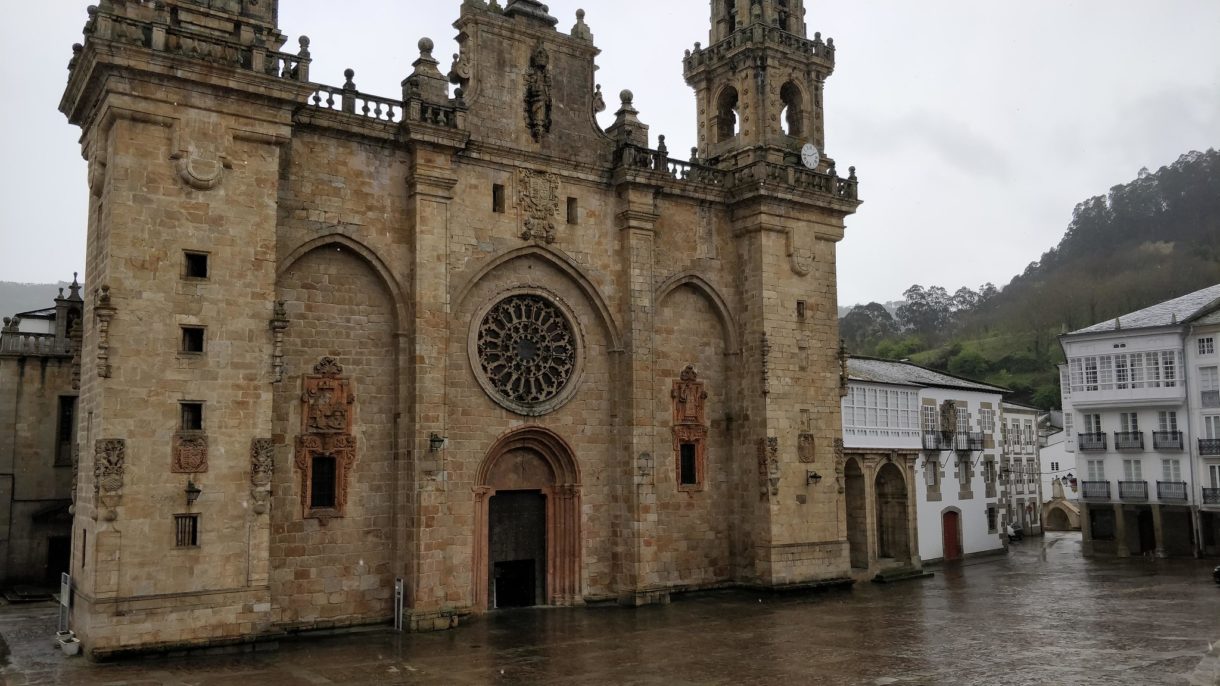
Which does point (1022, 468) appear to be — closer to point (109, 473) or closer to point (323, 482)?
point (323, 482)

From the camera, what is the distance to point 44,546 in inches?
1110

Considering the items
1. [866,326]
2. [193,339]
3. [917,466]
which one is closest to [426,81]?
[193,339]

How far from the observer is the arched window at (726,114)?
3106 centimetres

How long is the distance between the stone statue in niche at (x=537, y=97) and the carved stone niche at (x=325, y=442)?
27.1 ft

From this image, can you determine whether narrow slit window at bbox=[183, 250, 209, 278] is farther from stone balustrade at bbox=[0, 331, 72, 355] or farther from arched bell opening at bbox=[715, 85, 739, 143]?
arched bell opening at bbox=[715, 85, 739, 143]

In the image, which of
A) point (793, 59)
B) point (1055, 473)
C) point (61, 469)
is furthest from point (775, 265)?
point (1055, 473)

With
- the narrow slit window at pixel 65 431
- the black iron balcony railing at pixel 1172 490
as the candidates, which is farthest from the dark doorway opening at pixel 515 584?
the black iron balcony railing at pixel 1172 490

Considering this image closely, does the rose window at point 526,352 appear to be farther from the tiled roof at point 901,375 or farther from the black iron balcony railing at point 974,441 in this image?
the black iron balcony railing at point 974,441

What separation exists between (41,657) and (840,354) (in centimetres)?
2228

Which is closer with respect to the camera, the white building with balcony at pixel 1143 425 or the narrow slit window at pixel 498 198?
the narrow slit window at pixel 498 198

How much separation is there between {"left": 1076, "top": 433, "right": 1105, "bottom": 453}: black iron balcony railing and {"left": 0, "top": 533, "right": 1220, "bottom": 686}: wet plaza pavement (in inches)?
671

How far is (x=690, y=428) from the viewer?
88.4 ft

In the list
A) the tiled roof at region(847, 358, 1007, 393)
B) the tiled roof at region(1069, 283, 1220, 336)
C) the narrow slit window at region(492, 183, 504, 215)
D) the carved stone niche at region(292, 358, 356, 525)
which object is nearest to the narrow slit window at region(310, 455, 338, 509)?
the carved stone niche at region(292, 358, 356, 525)

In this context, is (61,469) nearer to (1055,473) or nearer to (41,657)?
(41,657)
